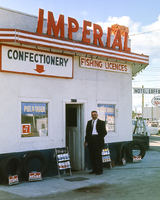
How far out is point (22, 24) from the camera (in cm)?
834

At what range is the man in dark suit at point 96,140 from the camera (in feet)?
29.2

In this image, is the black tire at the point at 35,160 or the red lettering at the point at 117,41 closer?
the black tire at the point at 35,160

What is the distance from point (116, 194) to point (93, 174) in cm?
251

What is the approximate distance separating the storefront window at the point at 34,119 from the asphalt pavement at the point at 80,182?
1.38m

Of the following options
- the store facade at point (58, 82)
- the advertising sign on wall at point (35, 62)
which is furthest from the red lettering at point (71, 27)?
the advertising sign on wall at point (35, 62)

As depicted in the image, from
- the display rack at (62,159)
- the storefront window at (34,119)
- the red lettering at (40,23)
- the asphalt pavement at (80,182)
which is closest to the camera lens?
the asphalt pavement at (80,182)

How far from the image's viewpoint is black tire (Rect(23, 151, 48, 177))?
7.75 meters

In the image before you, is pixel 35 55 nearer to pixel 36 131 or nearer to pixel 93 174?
pixel 36 131

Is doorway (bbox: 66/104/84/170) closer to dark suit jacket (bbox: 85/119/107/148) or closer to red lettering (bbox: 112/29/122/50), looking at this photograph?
dark suit jacket (bbox: 85/119/107/148)

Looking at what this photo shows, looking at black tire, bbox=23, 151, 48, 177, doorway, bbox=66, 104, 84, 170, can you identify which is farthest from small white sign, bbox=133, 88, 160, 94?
black tire, bbox=23, 151, 48, 177

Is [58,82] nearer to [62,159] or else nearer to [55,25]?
[55,25]

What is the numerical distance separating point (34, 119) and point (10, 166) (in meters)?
1.52

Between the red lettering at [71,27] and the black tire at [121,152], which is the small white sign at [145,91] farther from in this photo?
the red lettering at [71,27]

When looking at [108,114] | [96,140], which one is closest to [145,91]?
[108,114]
